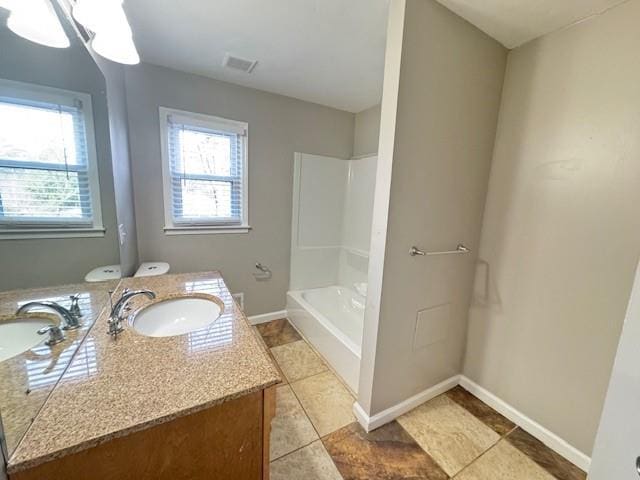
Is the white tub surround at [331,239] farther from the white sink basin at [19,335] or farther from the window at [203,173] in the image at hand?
the white sink basin at [19,335]

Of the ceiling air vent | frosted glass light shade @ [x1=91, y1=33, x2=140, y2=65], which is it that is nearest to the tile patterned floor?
frosted glass light shade @ [x1=91, y1=33, x2=140, y2=65]

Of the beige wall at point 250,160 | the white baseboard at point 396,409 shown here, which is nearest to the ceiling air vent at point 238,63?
the beige wall at point 250,160

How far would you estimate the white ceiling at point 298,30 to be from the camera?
4.25ft

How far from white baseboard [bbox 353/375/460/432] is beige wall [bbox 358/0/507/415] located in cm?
4

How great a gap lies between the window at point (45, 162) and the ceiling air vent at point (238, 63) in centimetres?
120

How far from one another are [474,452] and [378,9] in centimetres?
250

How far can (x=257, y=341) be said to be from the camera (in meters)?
0.98

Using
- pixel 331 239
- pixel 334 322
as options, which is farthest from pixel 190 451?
pixel 331 239

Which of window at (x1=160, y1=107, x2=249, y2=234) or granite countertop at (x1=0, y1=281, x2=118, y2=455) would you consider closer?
granite countertop at (x1=0, y1=281, x2=118, y2=455)

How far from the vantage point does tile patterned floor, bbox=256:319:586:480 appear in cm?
132

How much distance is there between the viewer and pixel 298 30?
152 cm

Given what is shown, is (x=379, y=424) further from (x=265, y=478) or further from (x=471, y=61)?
(x=471, y=61)

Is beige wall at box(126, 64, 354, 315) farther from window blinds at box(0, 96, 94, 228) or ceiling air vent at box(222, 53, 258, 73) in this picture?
window blinds at box(0, 96, 94, 228)

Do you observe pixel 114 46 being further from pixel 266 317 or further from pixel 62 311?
pixel 266 317
